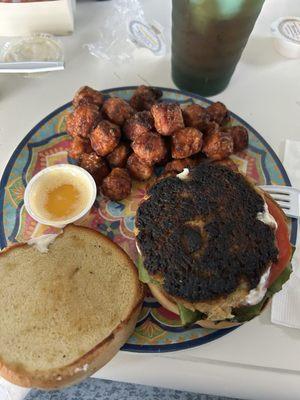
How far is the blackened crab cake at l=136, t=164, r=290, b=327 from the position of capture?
3.35ft

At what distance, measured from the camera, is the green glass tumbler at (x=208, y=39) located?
1.37 metres

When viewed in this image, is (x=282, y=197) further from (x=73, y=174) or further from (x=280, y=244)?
(x=73, y=174)

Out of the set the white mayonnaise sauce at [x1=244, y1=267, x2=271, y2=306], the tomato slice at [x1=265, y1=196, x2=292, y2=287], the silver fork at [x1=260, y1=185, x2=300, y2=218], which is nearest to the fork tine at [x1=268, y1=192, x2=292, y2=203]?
the silver fork at [x1=260, y1=185, x2=300, y2=218]

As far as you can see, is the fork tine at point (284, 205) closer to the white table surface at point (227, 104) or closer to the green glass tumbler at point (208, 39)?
the white table surface at point (227, 104)

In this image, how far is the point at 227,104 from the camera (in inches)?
68.6

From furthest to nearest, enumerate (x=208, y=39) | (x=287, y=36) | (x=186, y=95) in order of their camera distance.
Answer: (x=287, y=36) < (x=186, y=95) < (x=208, y=39)

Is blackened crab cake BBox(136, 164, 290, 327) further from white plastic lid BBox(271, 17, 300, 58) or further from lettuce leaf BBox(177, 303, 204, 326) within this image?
white plastic lid BBox(271, 17, 300, 58)

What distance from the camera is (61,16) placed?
182 centimetres

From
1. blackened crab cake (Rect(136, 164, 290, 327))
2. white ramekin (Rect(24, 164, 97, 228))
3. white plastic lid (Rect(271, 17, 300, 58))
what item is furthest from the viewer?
white plastic lid (Rect(271, 17, 300, 58))

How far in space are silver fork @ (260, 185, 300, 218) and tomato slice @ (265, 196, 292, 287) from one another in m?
0.15

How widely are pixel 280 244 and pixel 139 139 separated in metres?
0.60

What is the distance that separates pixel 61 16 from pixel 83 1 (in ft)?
1.09

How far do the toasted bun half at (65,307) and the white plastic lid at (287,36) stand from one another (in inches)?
52.9

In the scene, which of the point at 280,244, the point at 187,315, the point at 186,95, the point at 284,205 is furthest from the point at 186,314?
the point at 186,95
